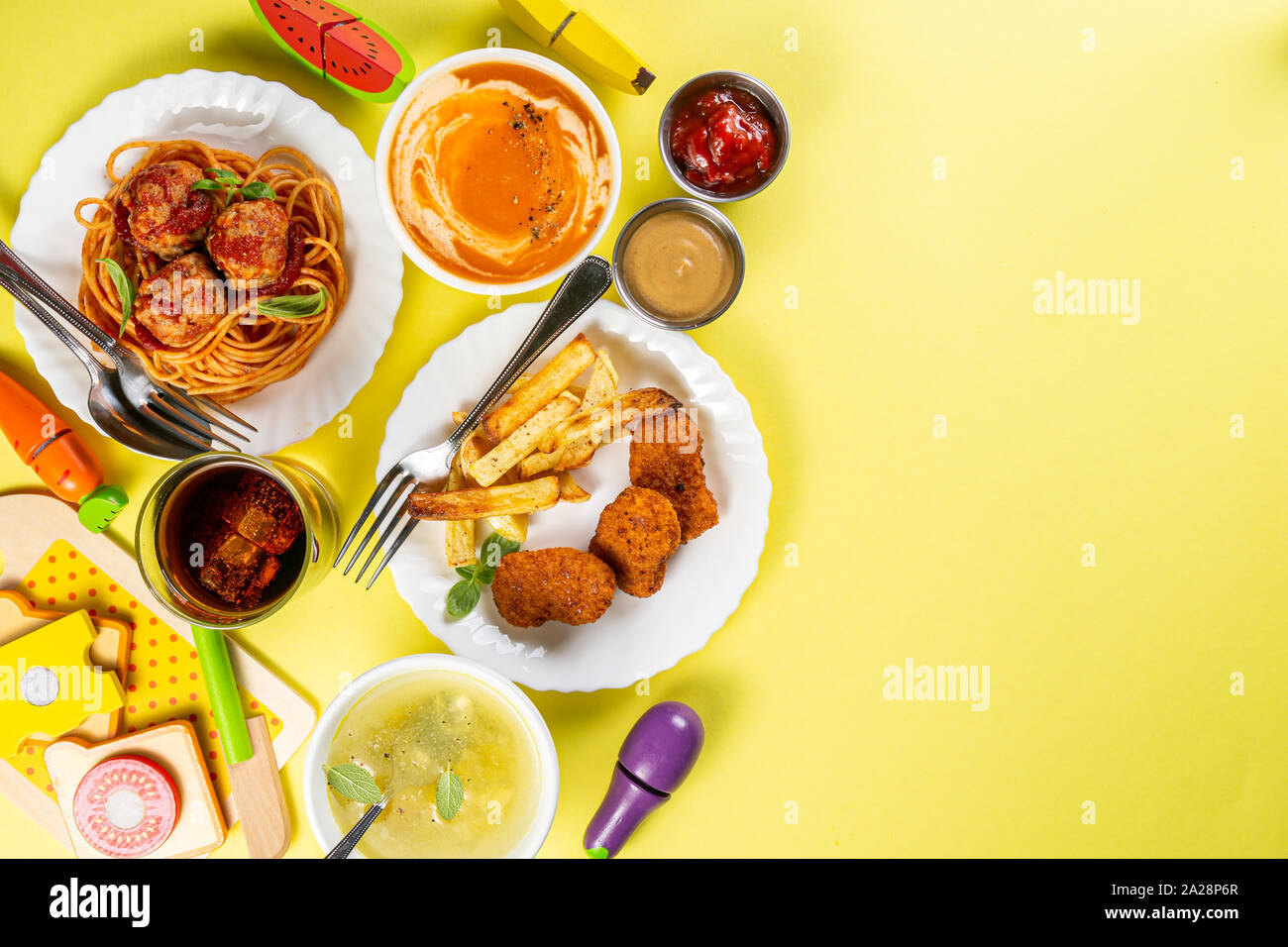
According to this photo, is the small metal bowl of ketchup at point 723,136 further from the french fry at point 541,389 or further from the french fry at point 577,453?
the french fry at point 577,453

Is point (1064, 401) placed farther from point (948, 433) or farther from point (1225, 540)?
point (1225, 540)

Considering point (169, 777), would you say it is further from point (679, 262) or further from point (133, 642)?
point (679, 262)

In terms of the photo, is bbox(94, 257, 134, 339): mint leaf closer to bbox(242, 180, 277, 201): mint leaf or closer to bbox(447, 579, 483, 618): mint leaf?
bbox(242, 180, 277, 201): mint leaf

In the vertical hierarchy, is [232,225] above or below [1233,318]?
above

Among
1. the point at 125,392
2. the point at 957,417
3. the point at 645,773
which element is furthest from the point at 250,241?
the point at 957,417

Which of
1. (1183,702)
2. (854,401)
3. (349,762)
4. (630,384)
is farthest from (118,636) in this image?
(1183,702)

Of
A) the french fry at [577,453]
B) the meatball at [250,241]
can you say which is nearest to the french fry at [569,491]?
the french fry at [577,453]
